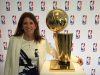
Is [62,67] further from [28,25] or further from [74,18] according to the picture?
[74,18]

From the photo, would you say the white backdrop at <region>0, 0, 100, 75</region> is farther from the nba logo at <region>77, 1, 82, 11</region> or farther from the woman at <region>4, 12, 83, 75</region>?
the woman at <region>4, 12, 83, 75</region>

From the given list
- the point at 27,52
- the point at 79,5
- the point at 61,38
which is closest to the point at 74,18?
the point at 79,5

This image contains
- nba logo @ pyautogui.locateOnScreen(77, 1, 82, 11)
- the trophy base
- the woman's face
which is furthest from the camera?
nba logo @ pyautogui.locateOnScreen(77, 1, 82, 11)

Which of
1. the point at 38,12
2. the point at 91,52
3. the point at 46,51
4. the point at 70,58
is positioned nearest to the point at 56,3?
the point at 38,12

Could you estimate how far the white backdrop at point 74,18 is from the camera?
2.37m

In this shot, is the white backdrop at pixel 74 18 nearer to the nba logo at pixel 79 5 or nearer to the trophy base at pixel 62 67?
the nba logo at pixel 79 5

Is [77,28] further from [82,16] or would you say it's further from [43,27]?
[43,27]

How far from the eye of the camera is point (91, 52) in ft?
7.96

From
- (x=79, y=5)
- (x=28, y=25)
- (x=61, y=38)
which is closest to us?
(x=61, y=38)

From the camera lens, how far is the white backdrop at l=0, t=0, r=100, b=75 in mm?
2367

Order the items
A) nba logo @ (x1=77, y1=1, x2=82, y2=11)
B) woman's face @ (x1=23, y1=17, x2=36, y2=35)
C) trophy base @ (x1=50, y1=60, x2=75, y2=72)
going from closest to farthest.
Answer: trophy base @ (x1=50, y1=60, x2=75, y2=72) < woman's face @ (x1=23, y1=17, x2=36, y2=35) < nba logo @ (x1=77, y1=1, x2=82, y2=11)

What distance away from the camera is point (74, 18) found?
2.38m

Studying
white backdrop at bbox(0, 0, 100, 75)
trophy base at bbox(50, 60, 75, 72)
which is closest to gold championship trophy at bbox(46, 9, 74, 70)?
trophy base at bbox(50, 60, 75, 72)

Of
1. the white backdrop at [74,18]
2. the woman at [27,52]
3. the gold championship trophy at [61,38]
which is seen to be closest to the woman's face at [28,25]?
the woman at [27,52]
